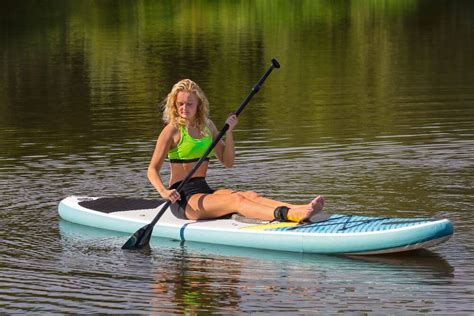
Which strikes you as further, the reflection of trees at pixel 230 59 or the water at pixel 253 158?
the reflection of trees at pixel 230 59

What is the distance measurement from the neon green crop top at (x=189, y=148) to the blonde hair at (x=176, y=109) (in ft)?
0.34

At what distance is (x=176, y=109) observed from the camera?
13.9 metres

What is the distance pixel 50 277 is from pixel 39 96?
19.3m

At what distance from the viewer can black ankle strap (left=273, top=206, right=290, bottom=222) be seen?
1320 cm

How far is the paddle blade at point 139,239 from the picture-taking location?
13.5m

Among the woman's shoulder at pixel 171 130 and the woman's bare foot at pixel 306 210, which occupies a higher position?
the woman's shoulder at pixel 171 130

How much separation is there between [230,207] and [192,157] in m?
0.71

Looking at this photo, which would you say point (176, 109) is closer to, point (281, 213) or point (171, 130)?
point (171, 130)

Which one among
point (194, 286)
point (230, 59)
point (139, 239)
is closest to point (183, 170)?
point (139, 239)

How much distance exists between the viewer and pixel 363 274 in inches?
476

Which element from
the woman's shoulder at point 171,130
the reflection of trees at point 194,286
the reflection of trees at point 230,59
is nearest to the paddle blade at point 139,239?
the reflection of trees at point 194,286

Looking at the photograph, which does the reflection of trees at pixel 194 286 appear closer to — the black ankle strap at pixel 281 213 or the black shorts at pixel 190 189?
the black ankle strap at pixel 281 213

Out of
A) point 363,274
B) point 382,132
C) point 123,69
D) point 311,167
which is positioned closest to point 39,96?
point 123,69

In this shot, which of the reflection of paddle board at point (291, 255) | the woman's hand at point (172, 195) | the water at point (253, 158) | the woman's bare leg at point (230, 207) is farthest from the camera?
the woman's hand at point (172, 195)
